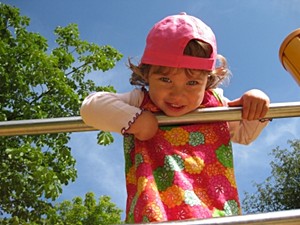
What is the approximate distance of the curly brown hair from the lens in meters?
1.58

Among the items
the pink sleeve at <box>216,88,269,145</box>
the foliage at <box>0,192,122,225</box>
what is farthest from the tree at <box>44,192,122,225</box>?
the pink sleeve at <box>216,88,269,145</box>

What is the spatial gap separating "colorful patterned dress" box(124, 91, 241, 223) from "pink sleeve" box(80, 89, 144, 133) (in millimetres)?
72

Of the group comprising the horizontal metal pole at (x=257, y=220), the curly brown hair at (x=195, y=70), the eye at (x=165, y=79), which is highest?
the curly brown hair at (x=195, y=70)

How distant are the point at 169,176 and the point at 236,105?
0.30m

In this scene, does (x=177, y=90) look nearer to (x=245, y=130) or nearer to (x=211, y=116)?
(x=211, y=116)

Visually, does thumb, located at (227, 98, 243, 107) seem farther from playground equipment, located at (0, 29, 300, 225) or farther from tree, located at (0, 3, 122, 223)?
tree, located at (0, 3, 122, 223)

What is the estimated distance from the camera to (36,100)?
26.7ft

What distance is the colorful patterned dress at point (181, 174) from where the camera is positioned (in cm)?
144

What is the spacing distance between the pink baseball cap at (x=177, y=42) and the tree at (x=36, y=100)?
5522 mm

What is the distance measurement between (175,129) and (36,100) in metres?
6.76

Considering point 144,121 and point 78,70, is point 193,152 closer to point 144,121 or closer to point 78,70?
point 144,121

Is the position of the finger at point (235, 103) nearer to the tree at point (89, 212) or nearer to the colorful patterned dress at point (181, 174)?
the colorful patterned dress at point (181, 174)

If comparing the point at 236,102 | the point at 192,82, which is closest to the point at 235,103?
the point at 236,102

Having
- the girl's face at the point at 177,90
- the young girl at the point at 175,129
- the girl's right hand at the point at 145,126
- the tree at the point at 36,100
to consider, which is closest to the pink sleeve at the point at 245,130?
the young girl at the point at 175,129
